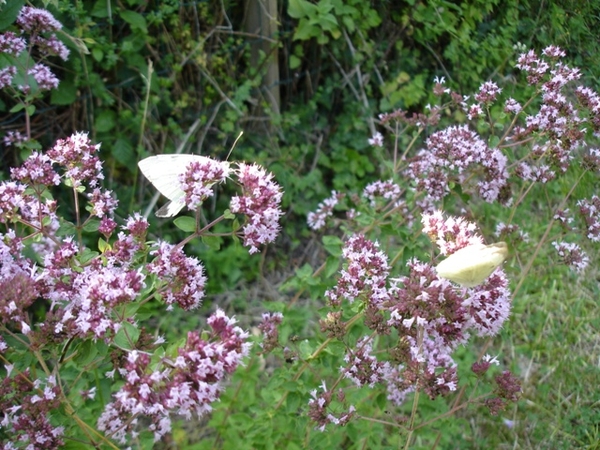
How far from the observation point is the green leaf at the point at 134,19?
3361 mm

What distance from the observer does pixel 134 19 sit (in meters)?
3.38

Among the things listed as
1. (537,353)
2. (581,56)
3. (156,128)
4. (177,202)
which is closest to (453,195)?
(581,56)

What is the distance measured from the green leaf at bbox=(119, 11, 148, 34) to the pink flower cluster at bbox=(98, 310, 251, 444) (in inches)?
92.0

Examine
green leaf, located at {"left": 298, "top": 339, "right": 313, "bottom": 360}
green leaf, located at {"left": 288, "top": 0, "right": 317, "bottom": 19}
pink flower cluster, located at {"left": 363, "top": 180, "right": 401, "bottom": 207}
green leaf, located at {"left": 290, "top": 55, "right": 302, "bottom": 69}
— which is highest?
green leaf, located at {"left": 288, "top": 0, "right": 317, "bottom": 19}

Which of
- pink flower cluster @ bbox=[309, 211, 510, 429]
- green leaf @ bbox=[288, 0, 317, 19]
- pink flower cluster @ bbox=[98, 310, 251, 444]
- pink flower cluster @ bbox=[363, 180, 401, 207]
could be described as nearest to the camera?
pink flower cluster @ bbox=[98, 310, 251, 444]

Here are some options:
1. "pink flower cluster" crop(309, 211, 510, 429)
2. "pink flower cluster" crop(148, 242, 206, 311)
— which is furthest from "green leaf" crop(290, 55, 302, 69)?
"pink flower cluster" crop(148, 242, 206, 311)

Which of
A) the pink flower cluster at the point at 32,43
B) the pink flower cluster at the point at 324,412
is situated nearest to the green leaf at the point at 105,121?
the pink flower cluster at the point at 32,43

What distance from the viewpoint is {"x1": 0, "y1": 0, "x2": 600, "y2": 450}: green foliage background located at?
2801mm

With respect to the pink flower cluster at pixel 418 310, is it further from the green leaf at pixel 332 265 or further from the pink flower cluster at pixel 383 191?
the pink flower cluster at pixel 383 191

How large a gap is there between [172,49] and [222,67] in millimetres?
342

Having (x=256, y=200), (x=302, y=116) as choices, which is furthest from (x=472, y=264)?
(x=302, y=116)

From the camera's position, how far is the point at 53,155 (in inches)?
75.4

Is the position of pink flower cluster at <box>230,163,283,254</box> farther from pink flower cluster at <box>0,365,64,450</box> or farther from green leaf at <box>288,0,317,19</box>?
green leaf at <box>288,0,317,19</box>

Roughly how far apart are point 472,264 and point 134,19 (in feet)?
8.42
